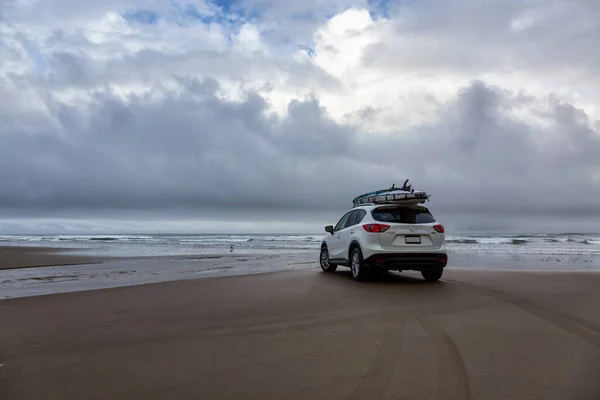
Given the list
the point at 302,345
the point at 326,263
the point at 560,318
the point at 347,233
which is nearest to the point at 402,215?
the point at 347,233

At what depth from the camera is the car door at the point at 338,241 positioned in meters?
11.3

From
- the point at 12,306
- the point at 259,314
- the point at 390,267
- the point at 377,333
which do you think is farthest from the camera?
the point at 390,267

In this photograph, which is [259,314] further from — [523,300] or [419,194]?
Result: [419,194]

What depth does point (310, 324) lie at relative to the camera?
555 cm

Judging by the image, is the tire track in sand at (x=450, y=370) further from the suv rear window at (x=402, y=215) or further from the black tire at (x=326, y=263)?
the black tire at (x=326, y=263)

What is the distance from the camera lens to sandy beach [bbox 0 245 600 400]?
134 inches

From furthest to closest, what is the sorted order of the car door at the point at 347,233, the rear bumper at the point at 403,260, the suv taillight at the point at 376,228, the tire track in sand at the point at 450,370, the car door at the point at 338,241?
1. the car door at the point at 338,241
2. the car door at the point at 347,233
3. the suv taillight at the point at 376,228
4. the rear bumper at the point at 403,260
5. the tire track in sand at the point at 450,370

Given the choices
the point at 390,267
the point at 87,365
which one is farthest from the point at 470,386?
the point at 390,267

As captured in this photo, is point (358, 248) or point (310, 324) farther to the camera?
point (358, 248)

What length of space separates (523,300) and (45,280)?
1018 cm

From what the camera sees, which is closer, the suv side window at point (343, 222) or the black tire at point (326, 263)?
the suv side window at point (343, 222)

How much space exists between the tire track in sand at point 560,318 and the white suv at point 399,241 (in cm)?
177

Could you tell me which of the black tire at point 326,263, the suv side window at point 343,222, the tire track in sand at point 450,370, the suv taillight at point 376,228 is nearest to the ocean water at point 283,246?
the black tire at point 326,263

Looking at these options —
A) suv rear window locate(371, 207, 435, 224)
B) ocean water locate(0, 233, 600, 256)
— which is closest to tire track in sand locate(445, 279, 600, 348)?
suv rear window locate(371, 207, 435, 224)
